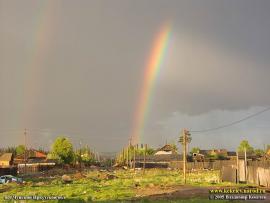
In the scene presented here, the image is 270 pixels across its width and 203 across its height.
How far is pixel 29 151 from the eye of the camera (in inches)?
6501

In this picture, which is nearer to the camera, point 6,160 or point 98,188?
point 98,188

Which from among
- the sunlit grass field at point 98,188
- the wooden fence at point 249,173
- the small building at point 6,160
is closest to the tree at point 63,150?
the small building at point 6,160

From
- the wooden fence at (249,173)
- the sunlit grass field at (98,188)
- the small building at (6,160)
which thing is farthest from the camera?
the small building at (6,160)

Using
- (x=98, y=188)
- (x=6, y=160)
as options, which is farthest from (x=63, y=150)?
(x=98, y=188)

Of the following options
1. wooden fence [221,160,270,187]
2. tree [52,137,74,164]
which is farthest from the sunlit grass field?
tree [52,137,74,164]

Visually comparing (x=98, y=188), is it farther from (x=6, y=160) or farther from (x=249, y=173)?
(x=6, y=160)

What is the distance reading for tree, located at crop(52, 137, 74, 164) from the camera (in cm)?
12088

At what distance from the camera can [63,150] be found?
396 feet

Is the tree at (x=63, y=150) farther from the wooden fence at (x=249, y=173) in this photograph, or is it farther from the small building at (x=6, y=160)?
the wooden fence at (x=249, y=173)

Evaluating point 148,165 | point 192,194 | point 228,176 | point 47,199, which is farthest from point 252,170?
point 148,165

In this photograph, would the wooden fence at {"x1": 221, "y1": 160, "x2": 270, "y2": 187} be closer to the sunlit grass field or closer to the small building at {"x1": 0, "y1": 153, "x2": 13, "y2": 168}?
the sunlit grass field

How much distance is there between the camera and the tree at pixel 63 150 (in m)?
121

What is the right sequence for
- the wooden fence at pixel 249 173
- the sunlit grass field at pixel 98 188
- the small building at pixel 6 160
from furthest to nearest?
the small building at pixel 6 160
the wooden fence at pixel 249 173
the sunlit grass field at pixel 98 188

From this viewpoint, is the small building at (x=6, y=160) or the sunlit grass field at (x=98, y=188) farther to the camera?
the small building at (x=6, y=160)
